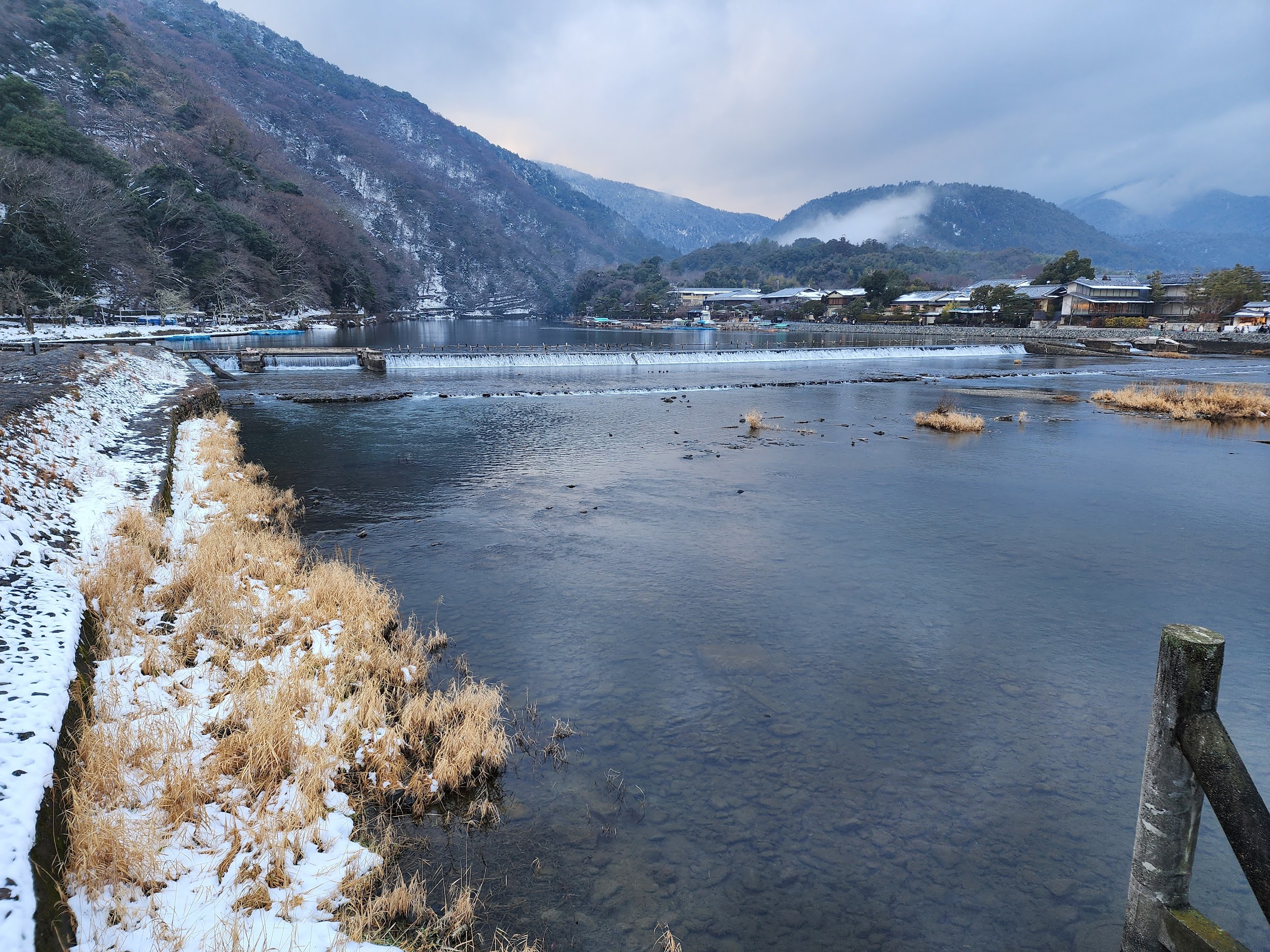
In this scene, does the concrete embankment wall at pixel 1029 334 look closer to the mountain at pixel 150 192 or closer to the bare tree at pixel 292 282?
the bare tree at pixel 292 282

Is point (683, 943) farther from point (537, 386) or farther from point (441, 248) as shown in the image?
point (441, 248)

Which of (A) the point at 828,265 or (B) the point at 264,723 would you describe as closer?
(B) the point at 264,723

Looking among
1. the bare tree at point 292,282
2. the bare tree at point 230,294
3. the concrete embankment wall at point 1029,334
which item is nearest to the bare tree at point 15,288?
the bare tree at point 230,294

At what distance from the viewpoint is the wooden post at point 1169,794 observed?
9.05 feet

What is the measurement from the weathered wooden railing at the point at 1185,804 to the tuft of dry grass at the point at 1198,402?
29.4 m

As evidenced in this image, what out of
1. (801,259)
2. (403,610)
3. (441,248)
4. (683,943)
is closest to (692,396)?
(403,610)

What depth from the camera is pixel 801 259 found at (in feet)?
568

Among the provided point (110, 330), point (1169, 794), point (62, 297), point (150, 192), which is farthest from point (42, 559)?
point (150, 192)

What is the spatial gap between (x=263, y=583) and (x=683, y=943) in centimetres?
658

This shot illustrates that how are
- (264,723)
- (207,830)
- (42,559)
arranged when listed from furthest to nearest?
1. (42,559)
2. (264,723)
3. (207,830)

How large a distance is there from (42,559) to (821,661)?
26.9 ft

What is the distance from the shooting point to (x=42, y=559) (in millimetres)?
6480

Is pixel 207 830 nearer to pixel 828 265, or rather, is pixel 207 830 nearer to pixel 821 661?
pixel 821 661

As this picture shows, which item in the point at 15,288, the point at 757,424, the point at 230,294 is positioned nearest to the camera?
the point at 757,424
